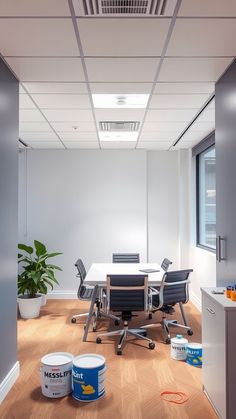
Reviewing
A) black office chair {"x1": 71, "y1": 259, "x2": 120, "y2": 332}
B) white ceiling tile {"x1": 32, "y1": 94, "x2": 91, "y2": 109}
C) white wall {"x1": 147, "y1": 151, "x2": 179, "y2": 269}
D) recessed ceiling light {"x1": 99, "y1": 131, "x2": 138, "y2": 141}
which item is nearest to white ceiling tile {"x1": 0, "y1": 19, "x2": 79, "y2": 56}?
white ceiling tile {"x1": 32, "y1": 94, "x2": 91, "y2": 109}

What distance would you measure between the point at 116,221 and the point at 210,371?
13.4 feet

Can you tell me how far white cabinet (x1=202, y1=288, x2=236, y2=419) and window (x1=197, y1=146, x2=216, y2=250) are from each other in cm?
283

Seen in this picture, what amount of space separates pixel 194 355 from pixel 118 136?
331cm

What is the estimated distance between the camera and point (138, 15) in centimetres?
222

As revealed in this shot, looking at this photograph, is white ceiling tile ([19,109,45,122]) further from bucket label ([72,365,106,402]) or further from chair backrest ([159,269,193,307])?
bucket label ([72,365,106,402])

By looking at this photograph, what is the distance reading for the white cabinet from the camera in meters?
2.27

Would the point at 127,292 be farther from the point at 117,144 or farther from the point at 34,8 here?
the point at 117,144

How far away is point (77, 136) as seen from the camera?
5.45 metres

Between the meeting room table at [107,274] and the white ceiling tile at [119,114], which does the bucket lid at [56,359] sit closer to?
the meeting room table at [107,274]

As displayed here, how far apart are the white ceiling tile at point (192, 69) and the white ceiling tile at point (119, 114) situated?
39.2 inches

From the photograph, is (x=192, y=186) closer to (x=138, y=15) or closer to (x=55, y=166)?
(x=55, y=166)

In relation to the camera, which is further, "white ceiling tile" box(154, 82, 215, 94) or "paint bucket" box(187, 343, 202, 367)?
"paint bucket" box(187, 343, 202, 367)

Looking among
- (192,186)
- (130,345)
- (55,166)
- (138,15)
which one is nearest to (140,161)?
(192,186)

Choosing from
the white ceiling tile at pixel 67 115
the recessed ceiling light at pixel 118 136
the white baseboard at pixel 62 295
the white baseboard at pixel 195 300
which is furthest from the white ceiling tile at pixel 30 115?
the white baseboard at pixel 195 300
